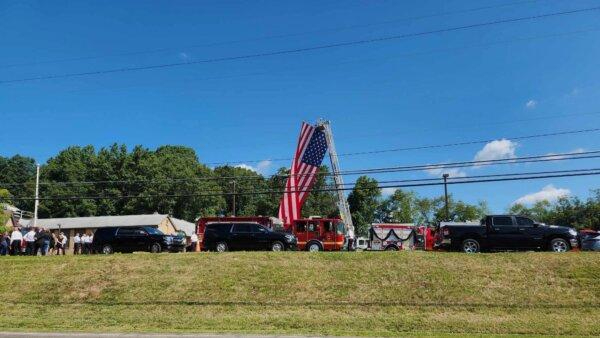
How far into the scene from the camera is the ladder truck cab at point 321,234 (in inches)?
1259

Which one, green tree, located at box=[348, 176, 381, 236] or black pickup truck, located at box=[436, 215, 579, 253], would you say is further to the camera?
green tree, located at box=[348, 176, 381, 236]

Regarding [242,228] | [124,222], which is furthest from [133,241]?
[124,222]

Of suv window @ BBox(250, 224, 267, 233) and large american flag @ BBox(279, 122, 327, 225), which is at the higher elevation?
large american flag @ BBox(279, 122, 327, 225)

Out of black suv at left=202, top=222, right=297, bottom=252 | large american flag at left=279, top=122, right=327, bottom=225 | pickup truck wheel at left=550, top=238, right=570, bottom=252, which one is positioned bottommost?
pickup truck wheel at left=550, top=238, right=570, bottom=252

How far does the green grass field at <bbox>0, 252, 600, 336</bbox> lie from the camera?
49.9ft

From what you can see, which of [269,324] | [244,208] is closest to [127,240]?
[269,324]

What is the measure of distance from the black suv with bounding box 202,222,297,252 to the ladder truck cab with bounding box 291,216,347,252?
4.79 metres

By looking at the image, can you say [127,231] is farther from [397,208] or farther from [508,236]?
[397,208]

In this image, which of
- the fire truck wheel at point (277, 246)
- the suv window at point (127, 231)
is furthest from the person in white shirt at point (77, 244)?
the fire truck wheel at point (277, 246)

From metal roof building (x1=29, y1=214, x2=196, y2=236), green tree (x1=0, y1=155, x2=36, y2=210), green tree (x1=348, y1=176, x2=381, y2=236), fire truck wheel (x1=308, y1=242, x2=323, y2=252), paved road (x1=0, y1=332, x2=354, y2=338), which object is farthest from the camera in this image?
green tree (x1=0, y1=155, x2=36, y2=210)

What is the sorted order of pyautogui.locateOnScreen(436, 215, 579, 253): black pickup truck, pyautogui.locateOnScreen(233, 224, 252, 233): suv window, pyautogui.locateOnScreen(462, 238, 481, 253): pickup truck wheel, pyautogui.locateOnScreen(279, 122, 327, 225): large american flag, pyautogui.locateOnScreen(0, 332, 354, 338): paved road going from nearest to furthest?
pyautogui.locateOnScreen(0, 332, 354, 338): paved road, pyautogui.locateOnScreen(436, 215, 579, 253): black pickup truck, pyautogui.locateOnScreen(462, 238, 481, 253): pickup truck wheel, pyautogui.locateOnScreen(233, 224, 252, 233): suv window, pyautogui.locateOnScreen(279, 122, 327, 225): large american flag

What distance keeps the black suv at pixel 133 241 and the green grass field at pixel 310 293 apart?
486 centimetres

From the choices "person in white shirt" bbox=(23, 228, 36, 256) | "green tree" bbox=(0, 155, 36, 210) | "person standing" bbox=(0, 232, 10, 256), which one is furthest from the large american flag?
"green tree" bbox=(0, 155, 36, 210)

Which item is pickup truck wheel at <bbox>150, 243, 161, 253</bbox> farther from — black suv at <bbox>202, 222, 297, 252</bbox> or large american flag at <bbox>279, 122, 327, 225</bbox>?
large american flag at <bbox>279, 122, 327, 225</bbox>
